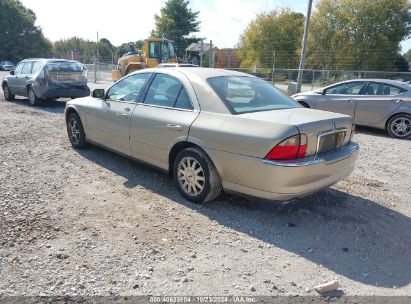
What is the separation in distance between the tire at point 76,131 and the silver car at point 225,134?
960mm

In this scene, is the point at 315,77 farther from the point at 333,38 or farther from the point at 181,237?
the point at 181,237

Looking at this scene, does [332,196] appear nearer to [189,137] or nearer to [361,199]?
[361,199]

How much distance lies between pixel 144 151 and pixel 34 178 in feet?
5.24

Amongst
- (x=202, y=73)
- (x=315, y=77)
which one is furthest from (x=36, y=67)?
(x=315, y=77)

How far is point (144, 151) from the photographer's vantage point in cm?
490

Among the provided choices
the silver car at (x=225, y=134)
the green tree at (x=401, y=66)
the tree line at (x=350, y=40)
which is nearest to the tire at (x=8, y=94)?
the silver car at (x=225, y=134)

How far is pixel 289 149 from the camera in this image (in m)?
3.56

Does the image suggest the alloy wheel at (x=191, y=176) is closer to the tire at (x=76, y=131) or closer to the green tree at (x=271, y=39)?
the tire at (x=76, y=131)

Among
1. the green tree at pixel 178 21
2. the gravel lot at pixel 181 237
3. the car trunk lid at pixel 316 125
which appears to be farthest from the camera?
the green tree at pixel 178 21

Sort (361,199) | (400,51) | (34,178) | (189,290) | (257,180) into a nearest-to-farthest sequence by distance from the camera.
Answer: (189,290), (257,180), (361,199), (34,178), (400,51)

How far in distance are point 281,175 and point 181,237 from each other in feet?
3.79

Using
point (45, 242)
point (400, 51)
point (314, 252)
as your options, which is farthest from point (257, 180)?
point (400, 51)

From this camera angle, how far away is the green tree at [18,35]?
54.2 meters

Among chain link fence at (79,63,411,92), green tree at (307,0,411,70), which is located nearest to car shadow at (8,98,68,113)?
chain link fence at (79,63,411,92)
